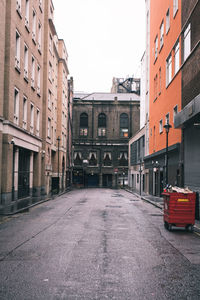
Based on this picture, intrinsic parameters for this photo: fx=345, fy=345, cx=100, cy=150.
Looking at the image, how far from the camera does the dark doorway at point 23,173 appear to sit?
87.4ft

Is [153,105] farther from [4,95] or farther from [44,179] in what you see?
[4,95]

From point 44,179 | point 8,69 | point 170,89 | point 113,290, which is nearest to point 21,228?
point 113,290

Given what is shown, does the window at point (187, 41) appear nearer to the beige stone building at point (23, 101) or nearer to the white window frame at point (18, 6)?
the beige stone building at point (23, 101)

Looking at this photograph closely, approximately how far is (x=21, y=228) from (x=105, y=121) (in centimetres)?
5652

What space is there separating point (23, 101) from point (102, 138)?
42.2 metres

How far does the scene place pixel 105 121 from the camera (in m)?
68.6

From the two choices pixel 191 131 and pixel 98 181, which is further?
pixel 98 181

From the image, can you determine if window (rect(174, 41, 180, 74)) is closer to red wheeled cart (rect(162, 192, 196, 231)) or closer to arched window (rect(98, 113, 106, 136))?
red wheeled cart (rect(162, 192, 196, 231))

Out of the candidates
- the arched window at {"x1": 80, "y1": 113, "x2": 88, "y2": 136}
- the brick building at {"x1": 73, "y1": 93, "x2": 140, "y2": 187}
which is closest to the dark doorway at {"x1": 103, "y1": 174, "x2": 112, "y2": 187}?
the brick building at {"x1": 73, "y1": 93, "x2": 140, "y2": 187}

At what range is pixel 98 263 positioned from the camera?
755 centimetres

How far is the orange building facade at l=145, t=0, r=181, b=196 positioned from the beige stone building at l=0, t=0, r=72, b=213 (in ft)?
35.2

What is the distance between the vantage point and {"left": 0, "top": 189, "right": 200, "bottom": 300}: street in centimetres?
573

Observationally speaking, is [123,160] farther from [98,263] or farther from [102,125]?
[98,263]

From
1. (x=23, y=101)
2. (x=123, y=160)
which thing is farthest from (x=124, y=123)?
(x=23, y=101)
